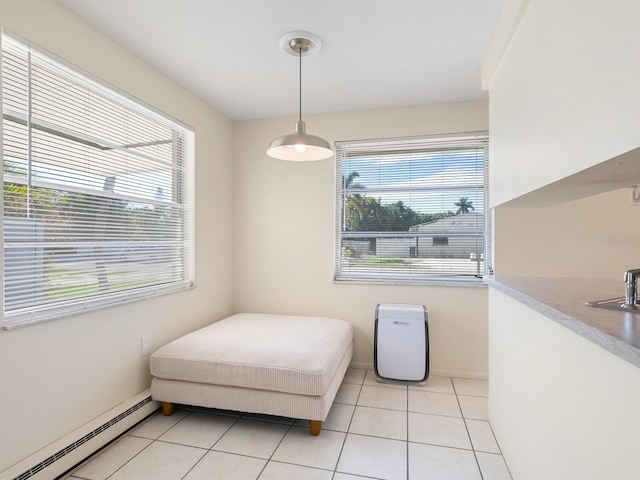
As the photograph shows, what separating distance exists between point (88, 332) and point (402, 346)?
2.31 m

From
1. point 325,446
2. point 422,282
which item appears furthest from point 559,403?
point 422,282

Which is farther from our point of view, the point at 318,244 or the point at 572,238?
the point at 318,244

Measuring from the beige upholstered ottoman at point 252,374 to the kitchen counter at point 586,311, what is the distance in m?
1.24

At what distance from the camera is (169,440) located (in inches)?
83.2

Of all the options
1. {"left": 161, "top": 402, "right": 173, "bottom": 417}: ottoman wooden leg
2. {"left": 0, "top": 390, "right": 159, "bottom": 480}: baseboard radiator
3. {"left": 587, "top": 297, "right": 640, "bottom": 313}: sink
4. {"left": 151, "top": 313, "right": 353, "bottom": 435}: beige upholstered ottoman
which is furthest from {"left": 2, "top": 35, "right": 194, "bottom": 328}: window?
{"left": 587, "top": 297, "right": 640, "bottom": 313}: sink

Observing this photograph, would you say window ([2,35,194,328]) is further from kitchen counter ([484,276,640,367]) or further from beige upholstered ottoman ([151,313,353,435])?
kitchen counter ([484,276,640,367])

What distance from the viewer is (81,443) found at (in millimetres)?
1868

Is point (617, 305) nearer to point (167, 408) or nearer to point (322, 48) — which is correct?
point (322, 48)

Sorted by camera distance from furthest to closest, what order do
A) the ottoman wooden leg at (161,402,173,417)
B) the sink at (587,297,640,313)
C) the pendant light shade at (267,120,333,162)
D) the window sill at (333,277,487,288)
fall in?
the window sill at (333,277,487,288) < the ottoman wooden leg at (161,402,173,417) < the pendant light shade at (267,120,333,162) < the sink at (587,297,640,313)

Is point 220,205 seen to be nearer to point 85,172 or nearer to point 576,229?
point 85,172

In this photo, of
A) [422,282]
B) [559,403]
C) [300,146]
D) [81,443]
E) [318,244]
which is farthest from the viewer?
[318,244]

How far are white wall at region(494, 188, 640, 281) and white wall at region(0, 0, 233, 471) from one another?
2.46m

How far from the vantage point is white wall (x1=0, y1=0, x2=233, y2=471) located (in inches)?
64.3

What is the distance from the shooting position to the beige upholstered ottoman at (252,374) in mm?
2129
